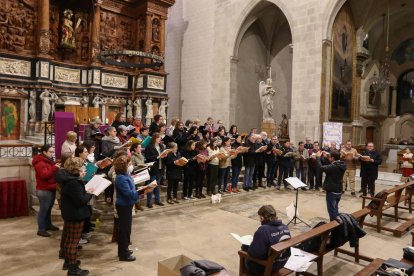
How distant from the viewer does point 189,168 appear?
770 cm

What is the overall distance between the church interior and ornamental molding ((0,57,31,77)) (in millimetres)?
39

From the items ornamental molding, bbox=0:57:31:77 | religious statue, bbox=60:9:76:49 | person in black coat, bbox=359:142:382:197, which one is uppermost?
religious statue, bbox=60:9:76:49

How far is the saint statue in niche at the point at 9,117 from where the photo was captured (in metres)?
10.2

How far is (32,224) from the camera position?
602cm

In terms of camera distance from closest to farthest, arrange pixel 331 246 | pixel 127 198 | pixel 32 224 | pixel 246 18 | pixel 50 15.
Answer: pixel 331 246 → pixel 127 198 → pixel 32 224 → pixel 50 15 → pixel 246 18

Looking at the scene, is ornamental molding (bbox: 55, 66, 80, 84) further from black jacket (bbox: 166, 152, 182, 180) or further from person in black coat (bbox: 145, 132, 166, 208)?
black jacket (bbox: 166, 152, 182, 180)

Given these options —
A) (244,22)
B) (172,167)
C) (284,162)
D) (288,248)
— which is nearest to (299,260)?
(288,248)

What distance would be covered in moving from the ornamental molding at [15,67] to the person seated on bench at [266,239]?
10.1 meters

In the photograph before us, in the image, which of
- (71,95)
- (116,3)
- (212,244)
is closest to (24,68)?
(71,95)

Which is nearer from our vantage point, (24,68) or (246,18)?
(24,68)

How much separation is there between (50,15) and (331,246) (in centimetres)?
1210

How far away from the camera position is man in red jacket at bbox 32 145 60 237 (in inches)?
212

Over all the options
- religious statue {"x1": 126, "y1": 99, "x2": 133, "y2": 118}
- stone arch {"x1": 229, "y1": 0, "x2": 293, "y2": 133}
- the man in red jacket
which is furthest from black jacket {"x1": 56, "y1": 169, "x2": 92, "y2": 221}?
stone arch {"x1": 229, "y1": 0, "x2": 293, "y2": 133}

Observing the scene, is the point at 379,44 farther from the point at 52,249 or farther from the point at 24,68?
the point at 52,249
